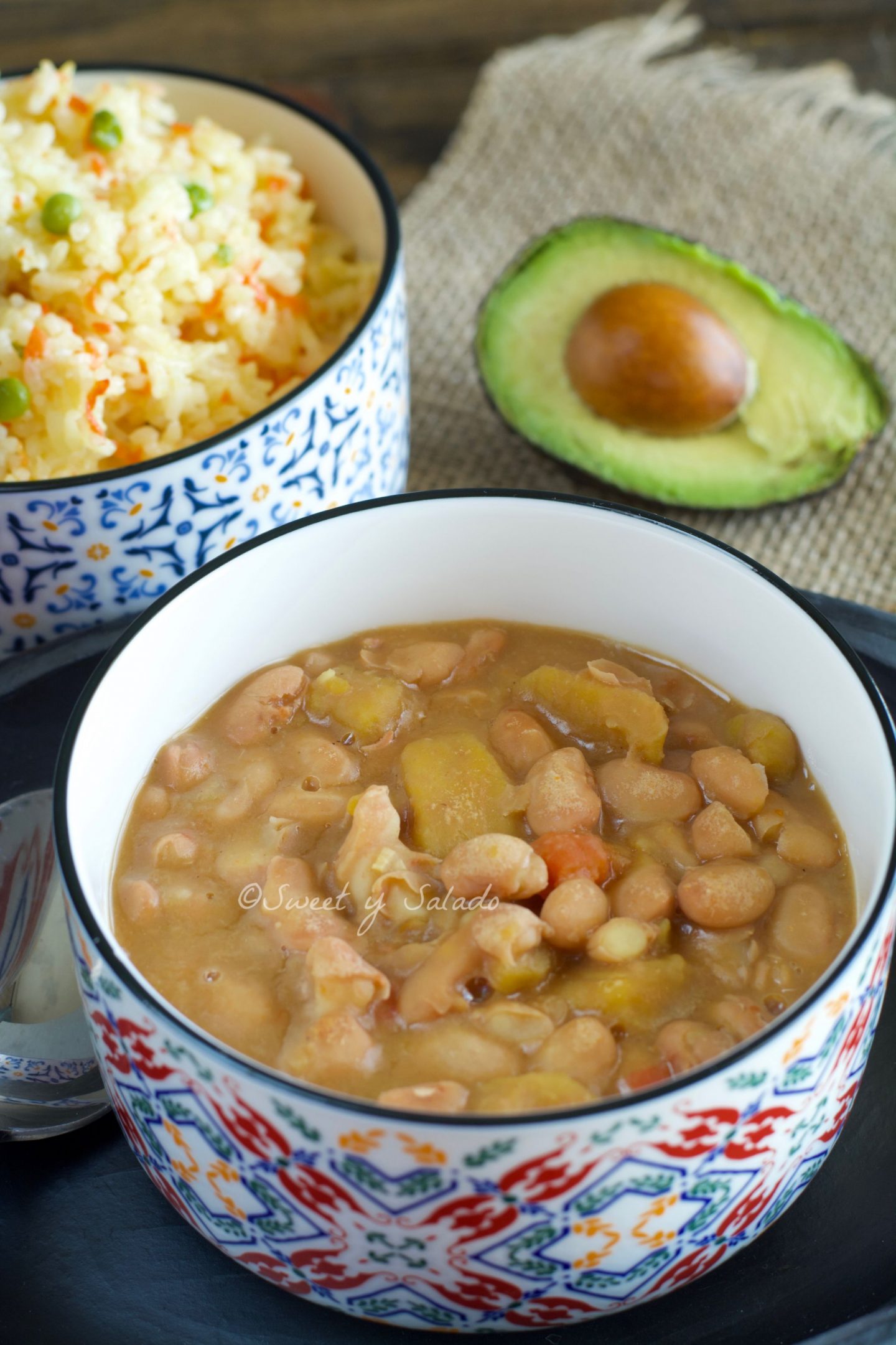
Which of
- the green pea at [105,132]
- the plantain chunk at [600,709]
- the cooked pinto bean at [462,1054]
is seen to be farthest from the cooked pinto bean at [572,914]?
the green pea at [105,132]

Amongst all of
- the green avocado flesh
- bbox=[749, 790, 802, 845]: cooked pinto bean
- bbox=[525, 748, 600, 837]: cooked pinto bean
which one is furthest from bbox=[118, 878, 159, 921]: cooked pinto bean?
the green avocado flesh

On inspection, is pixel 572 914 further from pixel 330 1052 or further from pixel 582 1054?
pixel 330 1052

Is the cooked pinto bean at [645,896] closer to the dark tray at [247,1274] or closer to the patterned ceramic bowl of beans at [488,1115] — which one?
the patterned ceramic bowl of beans at [488,1115]

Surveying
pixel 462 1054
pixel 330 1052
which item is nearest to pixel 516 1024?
pixel 462 1054

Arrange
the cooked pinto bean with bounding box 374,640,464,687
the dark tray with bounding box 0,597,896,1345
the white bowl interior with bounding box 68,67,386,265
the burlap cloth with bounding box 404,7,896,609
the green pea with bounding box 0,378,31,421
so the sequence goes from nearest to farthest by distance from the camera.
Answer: the dark tray with bounding box 0,597,896,1345 < the cooked pinto bean with bounding box 374,640,464,687 < the green pea with bounding box 0,378,31,421 < the white bowl interior with bounding box 68,67,386,265 < the burlap cloth with bounding box 404,7,896,609

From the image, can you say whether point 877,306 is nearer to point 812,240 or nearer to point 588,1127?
point 812,240

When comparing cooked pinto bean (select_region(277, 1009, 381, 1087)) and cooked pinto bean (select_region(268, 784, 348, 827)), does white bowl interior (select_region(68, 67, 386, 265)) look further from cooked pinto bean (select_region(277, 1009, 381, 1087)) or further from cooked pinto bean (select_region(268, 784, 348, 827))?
cooked pinto bean (select_region(277, 1009, 381, 1087))

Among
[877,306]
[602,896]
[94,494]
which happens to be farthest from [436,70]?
[602,896]

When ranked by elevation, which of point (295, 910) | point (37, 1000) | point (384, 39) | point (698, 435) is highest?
point (384, 39)
